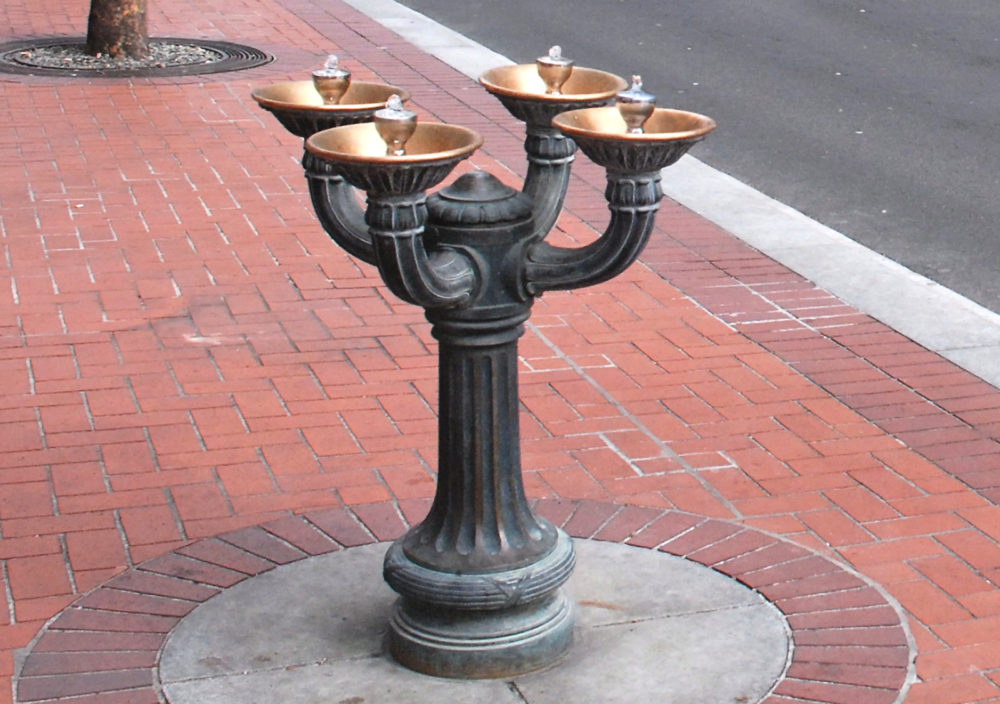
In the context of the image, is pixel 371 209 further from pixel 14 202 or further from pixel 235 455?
pixel 14 202

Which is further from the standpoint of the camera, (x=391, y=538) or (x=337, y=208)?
(x=391, y=538)

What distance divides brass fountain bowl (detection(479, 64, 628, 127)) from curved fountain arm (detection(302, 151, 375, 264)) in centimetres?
44

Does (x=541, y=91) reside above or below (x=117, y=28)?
above

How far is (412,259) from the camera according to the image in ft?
11.1

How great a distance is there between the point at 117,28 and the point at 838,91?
17.6 feet

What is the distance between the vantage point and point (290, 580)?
4.27 meters

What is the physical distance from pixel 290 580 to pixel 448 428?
720mm

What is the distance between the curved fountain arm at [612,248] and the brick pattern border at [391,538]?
1099 millimetres

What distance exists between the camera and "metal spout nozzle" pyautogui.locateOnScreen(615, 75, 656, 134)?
3408 mm

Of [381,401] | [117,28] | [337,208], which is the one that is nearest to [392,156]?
[337,208]

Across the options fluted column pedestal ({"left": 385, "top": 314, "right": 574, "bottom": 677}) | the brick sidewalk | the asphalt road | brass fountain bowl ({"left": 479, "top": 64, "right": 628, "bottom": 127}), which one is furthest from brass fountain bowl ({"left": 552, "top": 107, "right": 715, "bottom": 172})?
the asphalt road

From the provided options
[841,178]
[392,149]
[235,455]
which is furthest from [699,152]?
[392,149]

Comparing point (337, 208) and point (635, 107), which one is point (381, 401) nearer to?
point (337, 208)

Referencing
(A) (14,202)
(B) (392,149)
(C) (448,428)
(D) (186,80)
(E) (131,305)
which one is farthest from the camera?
(D) (186,80)
